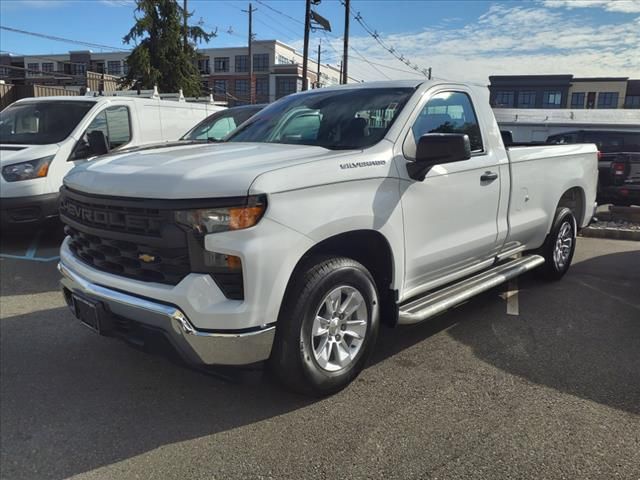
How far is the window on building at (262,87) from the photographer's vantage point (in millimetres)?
87312

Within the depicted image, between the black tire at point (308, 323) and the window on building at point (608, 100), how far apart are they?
71485 mm

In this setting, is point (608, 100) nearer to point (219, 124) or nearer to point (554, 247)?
point (219, 124)

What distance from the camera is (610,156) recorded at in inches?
395

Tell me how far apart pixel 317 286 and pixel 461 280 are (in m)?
1.81

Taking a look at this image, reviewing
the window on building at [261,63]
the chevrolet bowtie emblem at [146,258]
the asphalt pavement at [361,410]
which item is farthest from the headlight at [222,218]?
the window on building at [261,63]

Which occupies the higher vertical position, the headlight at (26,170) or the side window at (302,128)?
the side window at (302,128)

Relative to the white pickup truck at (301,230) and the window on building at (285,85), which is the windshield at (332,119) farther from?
the window on building at (285,85)

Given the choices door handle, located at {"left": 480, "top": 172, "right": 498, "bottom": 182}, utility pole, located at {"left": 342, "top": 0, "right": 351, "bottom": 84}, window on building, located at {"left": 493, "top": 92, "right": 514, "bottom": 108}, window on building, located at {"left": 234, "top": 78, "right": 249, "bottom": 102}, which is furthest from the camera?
window on building, located at {"left": 234, "top": 78, "right": 249, "bottom": 102}

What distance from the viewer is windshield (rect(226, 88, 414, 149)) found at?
3584 millimetres

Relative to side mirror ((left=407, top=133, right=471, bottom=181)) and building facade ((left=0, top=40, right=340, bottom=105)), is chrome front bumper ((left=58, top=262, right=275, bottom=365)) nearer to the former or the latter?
A: side mirror ((left=407, top=133, right=471, bottom=181))

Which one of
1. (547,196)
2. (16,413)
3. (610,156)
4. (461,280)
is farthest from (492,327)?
(610,156)

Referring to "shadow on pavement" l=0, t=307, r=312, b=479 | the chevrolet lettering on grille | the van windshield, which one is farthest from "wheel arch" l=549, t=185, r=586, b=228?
the van windshield

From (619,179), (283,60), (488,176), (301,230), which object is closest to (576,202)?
(488,176)

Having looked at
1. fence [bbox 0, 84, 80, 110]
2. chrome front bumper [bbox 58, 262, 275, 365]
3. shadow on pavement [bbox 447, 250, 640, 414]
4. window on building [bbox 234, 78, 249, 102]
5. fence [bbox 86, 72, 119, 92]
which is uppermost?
window on building [bbox 234, 78, 249, 102]
